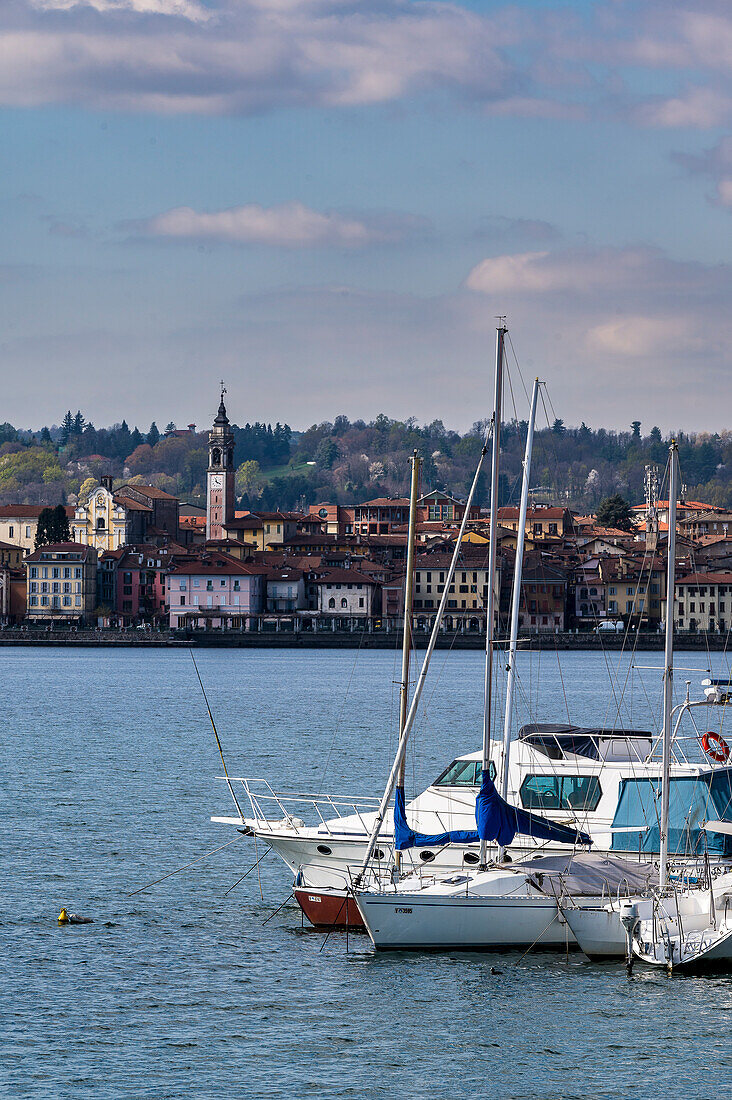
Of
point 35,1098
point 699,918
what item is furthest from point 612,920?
point 35,1098

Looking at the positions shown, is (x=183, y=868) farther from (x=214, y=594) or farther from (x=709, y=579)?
(x=709, y=579)

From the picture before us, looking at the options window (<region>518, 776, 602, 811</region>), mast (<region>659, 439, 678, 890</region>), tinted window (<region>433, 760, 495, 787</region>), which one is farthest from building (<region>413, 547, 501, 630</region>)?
mast (<region>659, 439, 678, 890</region>)

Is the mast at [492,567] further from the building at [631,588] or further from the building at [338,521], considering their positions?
the building at [338,521]

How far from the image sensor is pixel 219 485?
150125mm

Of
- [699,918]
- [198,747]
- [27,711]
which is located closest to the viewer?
[699,918]

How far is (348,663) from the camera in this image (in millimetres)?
93125

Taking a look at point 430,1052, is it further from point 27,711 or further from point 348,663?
point 348,663

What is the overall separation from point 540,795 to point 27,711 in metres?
36.0

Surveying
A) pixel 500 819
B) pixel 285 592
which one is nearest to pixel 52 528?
pixel 285 592

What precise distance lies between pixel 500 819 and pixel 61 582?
104 meters

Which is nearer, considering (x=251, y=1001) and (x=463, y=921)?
(x=251, y=1001)

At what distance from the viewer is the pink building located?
11519 cm

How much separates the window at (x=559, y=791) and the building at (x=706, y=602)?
95535mm

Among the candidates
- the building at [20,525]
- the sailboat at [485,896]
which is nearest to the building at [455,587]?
the building at [20,525]
